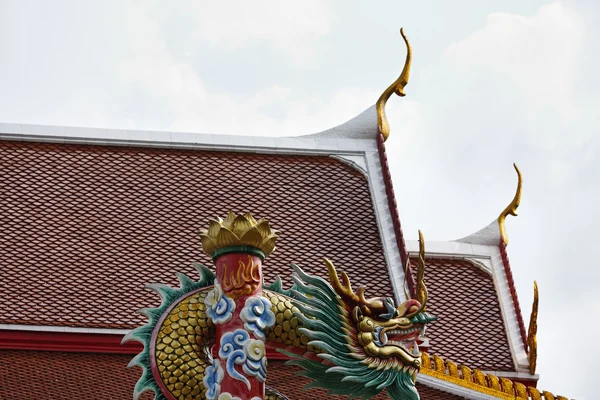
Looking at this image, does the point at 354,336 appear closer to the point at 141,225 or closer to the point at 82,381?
the point at 82,381

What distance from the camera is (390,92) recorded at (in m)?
16.4

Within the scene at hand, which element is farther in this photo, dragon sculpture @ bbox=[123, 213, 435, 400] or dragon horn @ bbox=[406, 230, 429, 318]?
dragon horn @ bbox=[406, 230, 429, 318]

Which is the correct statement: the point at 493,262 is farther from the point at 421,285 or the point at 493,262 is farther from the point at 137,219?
the point at 421,285

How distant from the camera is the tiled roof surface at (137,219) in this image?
14578 mm

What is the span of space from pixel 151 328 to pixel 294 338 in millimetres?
1021

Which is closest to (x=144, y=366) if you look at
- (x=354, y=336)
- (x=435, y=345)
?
(x=354, y=336)

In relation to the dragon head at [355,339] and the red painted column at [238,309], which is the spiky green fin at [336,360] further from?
the red painted column at [238,309]

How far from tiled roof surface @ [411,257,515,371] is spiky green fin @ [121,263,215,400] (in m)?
6.42

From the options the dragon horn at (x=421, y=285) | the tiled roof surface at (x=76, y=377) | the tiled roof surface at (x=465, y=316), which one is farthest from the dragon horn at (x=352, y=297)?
the tiled roof surface at (x=465, y=316)

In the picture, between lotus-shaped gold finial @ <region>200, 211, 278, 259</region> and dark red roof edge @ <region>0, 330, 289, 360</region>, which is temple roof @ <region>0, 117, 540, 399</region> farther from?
lotus-shaped gold finial @ <region>200, 211, 278, 259</region>

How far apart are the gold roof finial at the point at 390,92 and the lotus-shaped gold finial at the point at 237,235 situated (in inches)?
251

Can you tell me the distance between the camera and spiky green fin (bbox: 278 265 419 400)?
398 inches

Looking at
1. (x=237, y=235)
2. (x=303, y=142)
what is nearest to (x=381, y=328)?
(x=237, y=235)

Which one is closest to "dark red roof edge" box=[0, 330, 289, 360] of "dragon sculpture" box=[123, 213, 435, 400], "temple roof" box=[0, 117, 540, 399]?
"temple roof" box=[0, 117, 540, 399]
